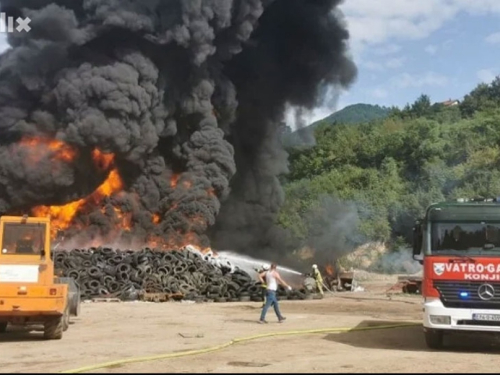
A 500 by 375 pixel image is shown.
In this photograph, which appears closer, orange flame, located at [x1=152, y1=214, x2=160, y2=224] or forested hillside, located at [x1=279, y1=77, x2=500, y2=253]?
orange flame, located at [x1=152, y1=214, x2=160, y2=224]

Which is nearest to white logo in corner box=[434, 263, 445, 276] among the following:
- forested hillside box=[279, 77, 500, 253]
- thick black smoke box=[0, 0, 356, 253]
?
thick black smoke box=[0, 0, 356, 253]

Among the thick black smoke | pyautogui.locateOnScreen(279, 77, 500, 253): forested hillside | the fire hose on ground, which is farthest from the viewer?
pyautogui.locateOnScreen(279, 77, 500, 253): forested hillside

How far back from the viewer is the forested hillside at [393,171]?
200 feet

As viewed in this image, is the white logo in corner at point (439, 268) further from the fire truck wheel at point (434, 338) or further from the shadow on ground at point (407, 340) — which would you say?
the shadow on ground at point (407, 340)

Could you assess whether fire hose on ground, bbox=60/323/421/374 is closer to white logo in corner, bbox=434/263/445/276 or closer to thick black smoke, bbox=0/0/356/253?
white logo in corner, bbox=434/263/445/276

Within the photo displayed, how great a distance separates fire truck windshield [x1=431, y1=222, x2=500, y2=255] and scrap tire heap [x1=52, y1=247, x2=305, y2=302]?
16.6 metres

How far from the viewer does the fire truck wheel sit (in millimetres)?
14336

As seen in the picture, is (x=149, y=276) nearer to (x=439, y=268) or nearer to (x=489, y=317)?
(x=439, y=268)

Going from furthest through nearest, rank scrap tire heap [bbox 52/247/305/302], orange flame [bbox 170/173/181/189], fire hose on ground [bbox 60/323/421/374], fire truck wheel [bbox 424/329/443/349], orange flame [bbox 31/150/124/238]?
orange flame [bbox 170/173/181/189] < orange flame [bbox 31/150/124/238] < scrap tire heap [bbox 52/247/305/302] < fire truck wheel [bbox 424/329/443/349] < fire hose on ground [bbox 60/323/421/374]

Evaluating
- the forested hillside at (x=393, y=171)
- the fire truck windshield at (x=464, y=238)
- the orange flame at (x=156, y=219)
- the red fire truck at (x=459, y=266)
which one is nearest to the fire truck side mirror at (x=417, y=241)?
the red fire truck at (x=459, y=266)

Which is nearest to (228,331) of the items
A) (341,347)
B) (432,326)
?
(341,347)

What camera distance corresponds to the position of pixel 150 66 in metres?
39.0

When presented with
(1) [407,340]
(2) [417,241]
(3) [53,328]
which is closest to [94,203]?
(3) [53,328]

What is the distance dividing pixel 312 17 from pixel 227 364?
3703cm
